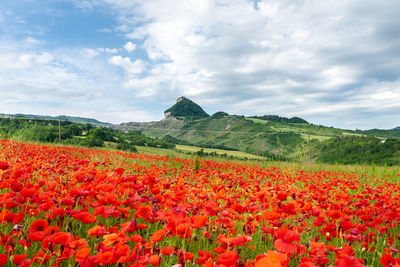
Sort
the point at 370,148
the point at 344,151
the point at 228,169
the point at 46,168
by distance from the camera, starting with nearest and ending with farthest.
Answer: the point at 46,168
the point at 228,169
the point at 370,148
the point at 344,151

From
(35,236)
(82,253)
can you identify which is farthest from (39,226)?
(82,253)

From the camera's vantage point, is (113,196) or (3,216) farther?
(113,196)

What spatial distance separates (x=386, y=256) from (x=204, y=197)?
6.44 ft

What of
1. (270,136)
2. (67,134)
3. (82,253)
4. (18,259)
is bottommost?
(18,259)

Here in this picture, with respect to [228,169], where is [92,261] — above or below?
above

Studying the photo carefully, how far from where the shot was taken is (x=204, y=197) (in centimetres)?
302

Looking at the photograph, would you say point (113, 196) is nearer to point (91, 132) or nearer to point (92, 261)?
point (92, 261)

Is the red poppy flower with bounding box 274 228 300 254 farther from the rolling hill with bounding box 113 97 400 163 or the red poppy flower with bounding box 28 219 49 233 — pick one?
the rolling hill with bounding box 113 97 400 163

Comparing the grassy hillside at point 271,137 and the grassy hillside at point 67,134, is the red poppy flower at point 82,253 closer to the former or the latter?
the grassy hillside at point 271,137

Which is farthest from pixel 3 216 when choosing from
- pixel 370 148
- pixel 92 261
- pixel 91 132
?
pixel 370 148

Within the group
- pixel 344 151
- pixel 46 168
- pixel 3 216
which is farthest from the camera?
pixel 344 151

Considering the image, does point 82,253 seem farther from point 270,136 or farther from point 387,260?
point 270,136

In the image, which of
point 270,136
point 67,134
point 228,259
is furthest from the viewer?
point 270,136

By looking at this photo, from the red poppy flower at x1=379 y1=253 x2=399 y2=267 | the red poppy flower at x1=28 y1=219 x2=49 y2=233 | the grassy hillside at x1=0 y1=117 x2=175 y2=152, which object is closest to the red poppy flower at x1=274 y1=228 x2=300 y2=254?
the red poppy flower at x1=379 y1=253 x2=399 y2=267
